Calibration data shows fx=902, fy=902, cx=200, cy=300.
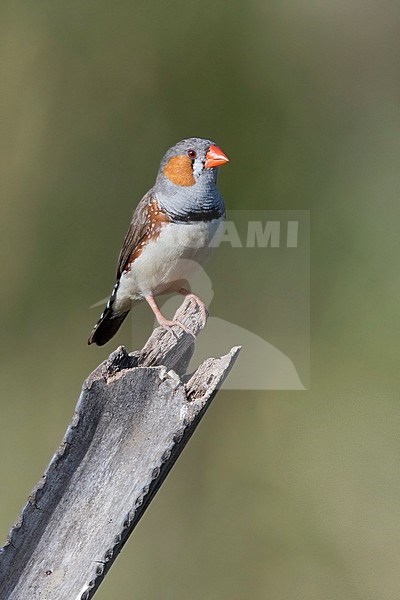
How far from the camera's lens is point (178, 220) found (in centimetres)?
219

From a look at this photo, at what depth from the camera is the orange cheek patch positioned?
219 centimetres

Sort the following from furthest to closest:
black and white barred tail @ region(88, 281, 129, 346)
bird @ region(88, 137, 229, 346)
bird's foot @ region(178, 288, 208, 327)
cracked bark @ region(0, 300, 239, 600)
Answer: black and white barred tail @ region(88, 281, 129, 346), bird @ region(88, 137, 229, 346), bird's foot @ region(178, 288, 208, 327), cracked bark @ region(0, 300, 239, 600)

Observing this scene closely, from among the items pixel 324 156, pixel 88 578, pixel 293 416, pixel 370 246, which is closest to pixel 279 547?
pixel 293 416

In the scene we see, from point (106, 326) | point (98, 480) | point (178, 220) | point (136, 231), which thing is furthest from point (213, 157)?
point (98, 480)

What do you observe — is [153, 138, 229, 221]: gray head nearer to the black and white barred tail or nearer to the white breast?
the white breast

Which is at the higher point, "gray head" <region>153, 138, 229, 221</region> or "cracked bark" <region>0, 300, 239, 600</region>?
"gray head" <region>153, 138, 229, 221</region>

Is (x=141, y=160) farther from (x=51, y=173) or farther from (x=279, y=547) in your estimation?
(x=279, y=547)

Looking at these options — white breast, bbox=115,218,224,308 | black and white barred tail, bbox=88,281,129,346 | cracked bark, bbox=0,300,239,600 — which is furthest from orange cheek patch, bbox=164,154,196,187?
cracked bark, bbox=0,300,239,600

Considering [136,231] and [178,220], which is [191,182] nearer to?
[178,220]

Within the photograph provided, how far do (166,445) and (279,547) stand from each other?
1.81 metres

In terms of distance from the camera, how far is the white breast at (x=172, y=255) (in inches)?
86.0

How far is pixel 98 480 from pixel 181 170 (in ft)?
3.30

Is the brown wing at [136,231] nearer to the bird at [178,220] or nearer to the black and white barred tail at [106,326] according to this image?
the bird at [178,220]

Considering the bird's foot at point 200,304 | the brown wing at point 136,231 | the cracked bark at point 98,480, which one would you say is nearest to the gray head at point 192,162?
the brown wing at point 136,231
